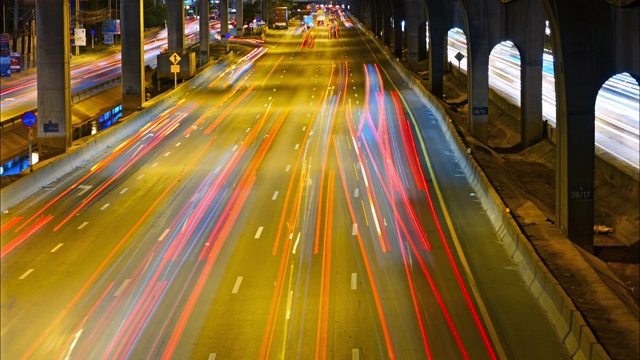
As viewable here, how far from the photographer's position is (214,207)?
2967 cm

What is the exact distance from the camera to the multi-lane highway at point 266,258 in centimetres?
1727

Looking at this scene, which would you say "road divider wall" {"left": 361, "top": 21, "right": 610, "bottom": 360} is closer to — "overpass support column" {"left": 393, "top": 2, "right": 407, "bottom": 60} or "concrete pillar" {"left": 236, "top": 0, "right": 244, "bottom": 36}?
"overpass support column" {"left": 393, "top": 2, "right": 407, "bottom": 60}

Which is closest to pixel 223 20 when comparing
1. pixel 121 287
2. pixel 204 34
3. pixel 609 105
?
pixel 204 34

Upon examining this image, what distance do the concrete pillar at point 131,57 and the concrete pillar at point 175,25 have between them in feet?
71.2

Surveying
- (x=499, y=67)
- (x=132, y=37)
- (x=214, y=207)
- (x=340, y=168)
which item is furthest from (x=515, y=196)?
(x=499, y=67)

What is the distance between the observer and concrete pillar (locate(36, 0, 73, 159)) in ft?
130

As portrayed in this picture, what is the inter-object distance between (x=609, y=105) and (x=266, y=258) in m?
41.3

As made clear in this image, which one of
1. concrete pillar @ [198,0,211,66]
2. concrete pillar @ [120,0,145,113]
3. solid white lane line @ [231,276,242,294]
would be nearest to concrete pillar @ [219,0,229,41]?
concrete pillar @ [198,0,211,66]

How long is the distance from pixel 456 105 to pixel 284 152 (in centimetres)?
2943

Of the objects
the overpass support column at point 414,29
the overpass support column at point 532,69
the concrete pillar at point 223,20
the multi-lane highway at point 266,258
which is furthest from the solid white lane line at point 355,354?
the concrete pillar at point 223,20

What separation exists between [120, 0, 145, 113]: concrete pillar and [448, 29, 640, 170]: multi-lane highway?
27.3 meters

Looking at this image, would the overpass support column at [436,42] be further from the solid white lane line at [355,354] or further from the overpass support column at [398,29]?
the solid white lane line at [355,354]

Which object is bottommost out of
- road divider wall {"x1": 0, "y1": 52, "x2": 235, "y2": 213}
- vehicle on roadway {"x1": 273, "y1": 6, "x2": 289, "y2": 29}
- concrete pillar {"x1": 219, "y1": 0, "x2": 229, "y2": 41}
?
road divider wall {"x1": 0, "y1": 52, "x2": 235, "y2": 213}

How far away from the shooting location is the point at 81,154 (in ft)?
126
